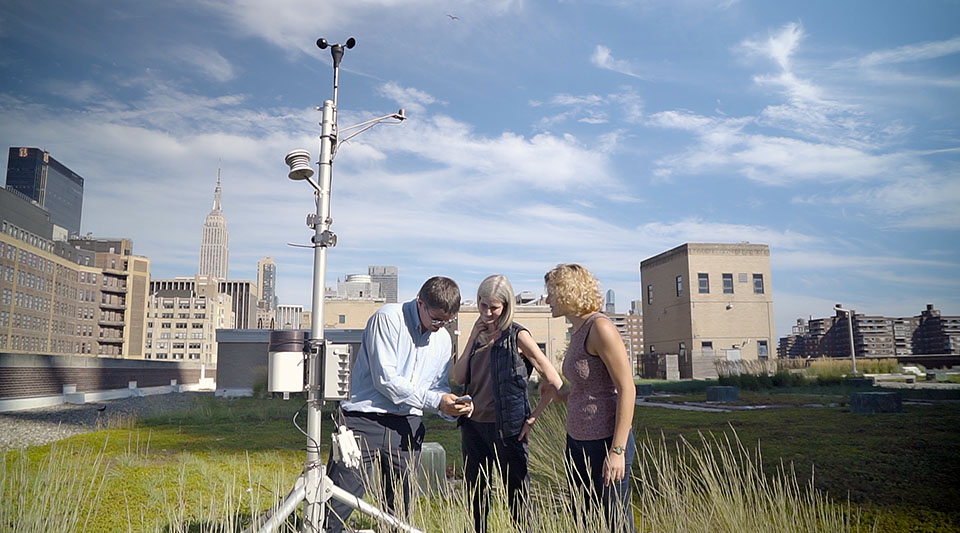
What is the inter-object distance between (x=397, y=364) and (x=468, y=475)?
77 centimetres

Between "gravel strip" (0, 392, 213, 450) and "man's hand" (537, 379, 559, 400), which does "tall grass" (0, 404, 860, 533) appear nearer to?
"man's hand" (537, 379, 559, 400)

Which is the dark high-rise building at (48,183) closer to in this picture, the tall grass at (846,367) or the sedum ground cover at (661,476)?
the sedum ground cover at (661,476)

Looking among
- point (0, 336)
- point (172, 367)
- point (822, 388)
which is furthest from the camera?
point (0, 336)

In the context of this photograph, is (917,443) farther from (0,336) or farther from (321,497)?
(0,336)

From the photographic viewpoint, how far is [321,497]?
2934mm

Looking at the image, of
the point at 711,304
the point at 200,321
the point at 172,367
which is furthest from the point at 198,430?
the point at 200,321

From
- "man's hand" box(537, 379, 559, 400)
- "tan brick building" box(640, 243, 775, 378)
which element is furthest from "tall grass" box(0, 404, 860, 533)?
"tan brick building" box(640, 243, 775, 378)

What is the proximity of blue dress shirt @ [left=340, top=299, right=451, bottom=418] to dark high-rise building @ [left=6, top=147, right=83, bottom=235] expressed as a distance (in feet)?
180

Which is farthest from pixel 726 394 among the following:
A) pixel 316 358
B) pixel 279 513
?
pixel 279 513

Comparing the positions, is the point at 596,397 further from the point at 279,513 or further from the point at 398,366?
the point at 279,513

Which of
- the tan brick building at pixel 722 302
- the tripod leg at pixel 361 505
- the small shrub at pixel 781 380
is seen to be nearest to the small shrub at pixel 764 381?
the small shrub at pixel 781 380

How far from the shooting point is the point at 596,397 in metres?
2.72

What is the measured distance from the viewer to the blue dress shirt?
292cm

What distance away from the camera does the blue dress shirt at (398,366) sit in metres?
2.92
